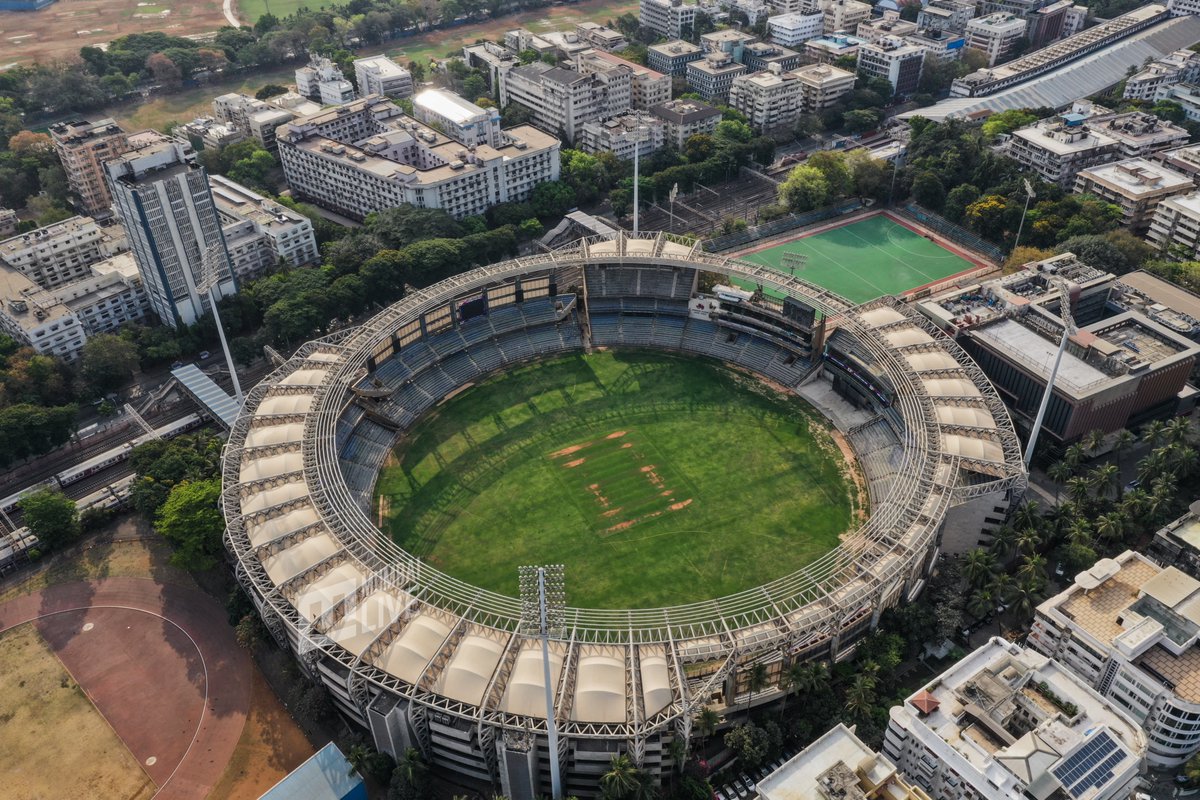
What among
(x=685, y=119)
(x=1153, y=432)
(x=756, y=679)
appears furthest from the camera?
(x=685, y=119)

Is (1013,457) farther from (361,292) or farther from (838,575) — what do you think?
(361,292)

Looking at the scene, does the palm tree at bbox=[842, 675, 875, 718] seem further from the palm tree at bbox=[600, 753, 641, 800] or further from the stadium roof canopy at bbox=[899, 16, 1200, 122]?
the stadium roof canopy at bbox=[899, 16, 1200, 122]

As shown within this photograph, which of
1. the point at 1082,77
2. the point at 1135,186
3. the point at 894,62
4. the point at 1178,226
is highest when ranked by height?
the point at 894,62

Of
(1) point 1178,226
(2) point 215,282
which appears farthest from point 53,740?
(1) point 1178,226

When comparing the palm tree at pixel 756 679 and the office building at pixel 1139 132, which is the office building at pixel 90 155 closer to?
the palm tree at pixel 756 679

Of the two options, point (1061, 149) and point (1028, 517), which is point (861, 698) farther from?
point (1061, 149)

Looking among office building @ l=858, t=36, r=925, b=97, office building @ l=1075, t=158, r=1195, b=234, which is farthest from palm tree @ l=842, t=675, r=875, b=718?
office building @ l=858, t=36, r=925, b=97

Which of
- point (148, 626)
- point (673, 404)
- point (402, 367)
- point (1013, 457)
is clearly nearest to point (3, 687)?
point (148, 626)
